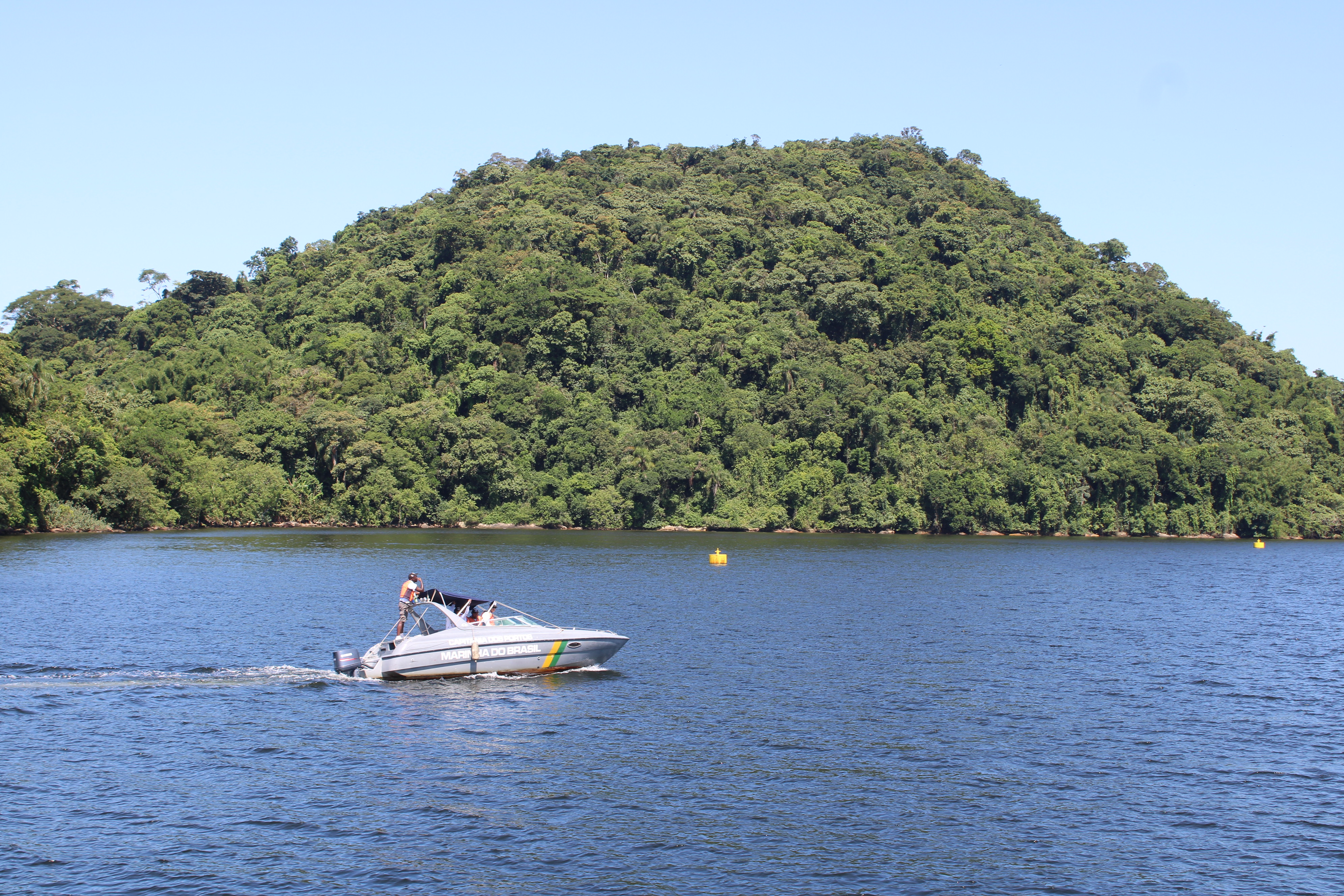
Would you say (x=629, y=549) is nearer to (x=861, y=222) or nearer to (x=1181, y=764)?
(x=1181, y=764)

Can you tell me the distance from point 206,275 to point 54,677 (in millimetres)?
164200

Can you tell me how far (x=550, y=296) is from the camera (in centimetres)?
15412

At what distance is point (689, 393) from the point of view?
5659 inches

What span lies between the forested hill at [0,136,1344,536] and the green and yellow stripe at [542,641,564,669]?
266 ft

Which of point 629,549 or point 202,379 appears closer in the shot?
point 629,549

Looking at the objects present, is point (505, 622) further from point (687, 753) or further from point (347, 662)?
point (687, 753)

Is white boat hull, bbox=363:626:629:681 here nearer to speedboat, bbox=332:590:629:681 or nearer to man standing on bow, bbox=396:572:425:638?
speedboat, bbox=332:590:629:681

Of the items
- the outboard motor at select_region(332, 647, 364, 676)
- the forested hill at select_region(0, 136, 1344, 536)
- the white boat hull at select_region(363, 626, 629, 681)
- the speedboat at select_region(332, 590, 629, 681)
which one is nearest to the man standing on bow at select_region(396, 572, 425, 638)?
the speedboat at select_region(332, 590, 629, 681)

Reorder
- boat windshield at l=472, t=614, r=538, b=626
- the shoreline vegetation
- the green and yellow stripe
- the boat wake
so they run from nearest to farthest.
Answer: the boat wake → the green and yellow stripe → boat windshield at l=472, t=614, r=538, b=626 → the shoreline vegetation

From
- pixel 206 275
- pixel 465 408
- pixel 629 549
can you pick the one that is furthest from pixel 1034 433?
pixel 206 275

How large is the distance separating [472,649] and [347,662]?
14.7 ft

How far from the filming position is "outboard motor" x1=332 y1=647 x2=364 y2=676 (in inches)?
1469

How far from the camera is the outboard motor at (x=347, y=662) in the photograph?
37.3 metres

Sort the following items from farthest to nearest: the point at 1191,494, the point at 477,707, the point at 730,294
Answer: the point at 730,294, the point at 1191,494, the point at 477,707
